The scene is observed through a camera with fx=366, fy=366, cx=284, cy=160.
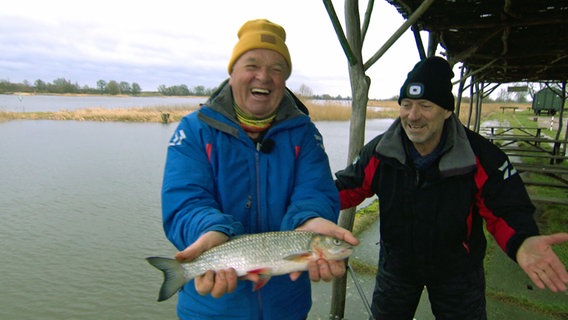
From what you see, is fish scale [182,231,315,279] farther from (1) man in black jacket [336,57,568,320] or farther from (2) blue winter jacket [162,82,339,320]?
(1) man in black jacket [336,57,568,320]

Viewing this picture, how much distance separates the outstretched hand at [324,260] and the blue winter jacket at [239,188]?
59mm

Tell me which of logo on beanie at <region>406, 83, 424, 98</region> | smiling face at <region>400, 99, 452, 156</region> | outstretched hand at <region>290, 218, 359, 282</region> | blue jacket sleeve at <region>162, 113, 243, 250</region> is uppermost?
logo on beanie at <region>406, 83, 424, 98</region>

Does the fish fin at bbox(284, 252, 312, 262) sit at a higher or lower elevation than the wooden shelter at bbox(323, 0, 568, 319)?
lower

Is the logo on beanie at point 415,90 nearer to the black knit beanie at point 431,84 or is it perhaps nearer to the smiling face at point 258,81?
the black knit beanie at point 431,84

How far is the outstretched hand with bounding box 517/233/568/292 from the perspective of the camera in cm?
198

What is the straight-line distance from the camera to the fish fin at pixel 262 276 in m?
1.94

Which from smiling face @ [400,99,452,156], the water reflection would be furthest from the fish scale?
the water reflection

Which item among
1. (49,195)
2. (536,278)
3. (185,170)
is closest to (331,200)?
(185,170)

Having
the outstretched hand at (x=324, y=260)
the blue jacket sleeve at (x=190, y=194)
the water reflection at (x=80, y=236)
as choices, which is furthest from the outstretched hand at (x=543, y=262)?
the water reflection at (x=80, y=236)

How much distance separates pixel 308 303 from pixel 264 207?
0.69 metres

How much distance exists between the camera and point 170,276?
1.92m

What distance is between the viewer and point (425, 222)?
8.57 ft

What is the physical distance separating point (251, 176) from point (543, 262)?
67.8 inches

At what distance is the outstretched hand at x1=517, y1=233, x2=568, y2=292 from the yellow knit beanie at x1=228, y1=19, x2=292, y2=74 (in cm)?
180
